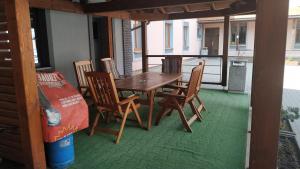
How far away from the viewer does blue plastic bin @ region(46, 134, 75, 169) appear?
7.95 feet

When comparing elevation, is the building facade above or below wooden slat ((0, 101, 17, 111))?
above

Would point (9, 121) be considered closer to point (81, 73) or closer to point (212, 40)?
point (81, 73)

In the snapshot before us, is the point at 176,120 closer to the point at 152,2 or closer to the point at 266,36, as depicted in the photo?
the point at 152,2

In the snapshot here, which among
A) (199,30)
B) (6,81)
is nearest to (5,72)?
(6,81)

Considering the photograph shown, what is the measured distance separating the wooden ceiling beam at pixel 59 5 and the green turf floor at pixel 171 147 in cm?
226

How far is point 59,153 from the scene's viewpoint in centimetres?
244

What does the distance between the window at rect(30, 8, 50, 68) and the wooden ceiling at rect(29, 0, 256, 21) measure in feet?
1.23

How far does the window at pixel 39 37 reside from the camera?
433 centimetres

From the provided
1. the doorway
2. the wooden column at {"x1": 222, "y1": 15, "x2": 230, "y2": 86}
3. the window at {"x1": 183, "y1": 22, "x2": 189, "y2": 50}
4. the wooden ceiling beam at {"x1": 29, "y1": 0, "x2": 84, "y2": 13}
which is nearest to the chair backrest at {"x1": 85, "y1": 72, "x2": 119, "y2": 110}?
the wooden ceiling beam at {"x1": 29, "y1": 0, "x2": 84, "y2": 13}

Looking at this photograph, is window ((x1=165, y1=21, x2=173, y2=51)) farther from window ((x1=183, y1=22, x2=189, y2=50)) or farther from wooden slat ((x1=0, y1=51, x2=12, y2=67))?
wooden slat ((x1=0, y1=51, x2=12, y2=67))

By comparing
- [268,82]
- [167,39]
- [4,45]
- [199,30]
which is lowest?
[268,82]

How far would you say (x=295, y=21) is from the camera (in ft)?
48.7

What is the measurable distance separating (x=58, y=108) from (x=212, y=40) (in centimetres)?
1679

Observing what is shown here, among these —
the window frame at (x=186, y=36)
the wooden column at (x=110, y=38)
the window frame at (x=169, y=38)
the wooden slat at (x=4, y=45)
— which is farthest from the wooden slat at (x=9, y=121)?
the window frame at (x=186, y=36)
